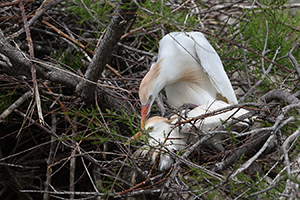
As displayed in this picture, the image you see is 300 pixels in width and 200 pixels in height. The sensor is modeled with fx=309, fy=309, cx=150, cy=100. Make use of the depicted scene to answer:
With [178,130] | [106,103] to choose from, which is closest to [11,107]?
[106,103]

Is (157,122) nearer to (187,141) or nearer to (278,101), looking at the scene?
(187,141)

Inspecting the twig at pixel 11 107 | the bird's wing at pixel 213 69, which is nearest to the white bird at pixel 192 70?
the bird's wing at pixel 213 69

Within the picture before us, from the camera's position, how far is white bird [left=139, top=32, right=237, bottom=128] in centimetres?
176

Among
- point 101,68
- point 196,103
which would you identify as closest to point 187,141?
point 196,103

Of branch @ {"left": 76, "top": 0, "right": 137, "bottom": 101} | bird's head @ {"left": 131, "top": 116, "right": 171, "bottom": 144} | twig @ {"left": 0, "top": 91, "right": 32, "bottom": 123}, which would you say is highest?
branch @ {"left": 76, "top": 0, "right": 137, "bottom": 101}

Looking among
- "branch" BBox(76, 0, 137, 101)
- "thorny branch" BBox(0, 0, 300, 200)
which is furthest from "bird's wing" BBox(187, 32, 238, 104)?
"branch" BBox(76, 0, 137, 101)

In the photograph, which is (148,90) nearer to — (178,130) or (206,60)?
(178,130)

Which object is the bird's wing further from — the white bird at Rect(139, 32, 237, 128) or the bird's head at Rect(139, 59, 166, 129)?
the bird's head at Rect(139, 59, 166, 129)

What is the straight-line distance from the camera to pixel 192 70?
1.92 metres

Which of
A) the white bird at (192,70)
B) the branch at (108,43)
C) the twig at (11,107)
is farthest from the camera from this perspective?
the twig at (11,107)

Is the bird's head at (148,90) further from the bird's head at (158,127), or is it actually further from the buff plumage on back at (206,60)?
the buff plumage on back at (206,60)

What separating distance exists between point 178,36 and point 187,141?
0.69 metres

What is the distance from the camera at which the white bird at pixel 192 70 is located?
69.1 inches

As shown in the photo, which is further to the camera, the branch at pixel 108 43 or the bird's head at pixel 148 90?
the bird's head at pixel 148 90
